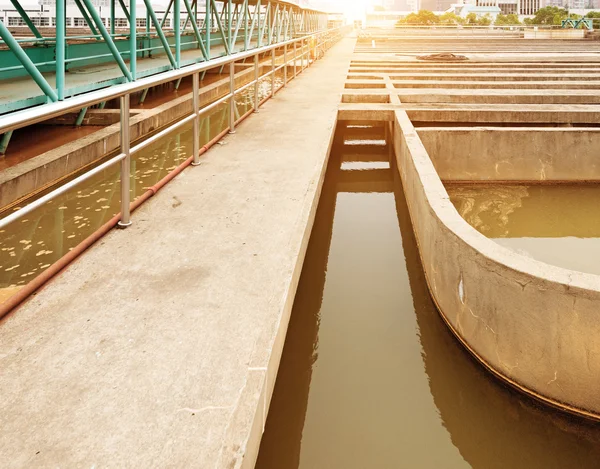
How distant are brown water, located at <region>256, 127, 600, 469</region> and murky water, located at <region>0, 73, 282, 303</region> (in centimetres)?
188

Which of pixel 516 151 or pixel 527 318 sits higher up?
pixel 516 151

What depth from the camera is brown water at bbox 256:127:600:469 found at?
99.5 inches

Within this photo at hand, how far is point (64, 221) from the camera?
179 inches

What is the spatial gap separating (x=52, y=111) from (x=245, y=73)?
54.9 feet

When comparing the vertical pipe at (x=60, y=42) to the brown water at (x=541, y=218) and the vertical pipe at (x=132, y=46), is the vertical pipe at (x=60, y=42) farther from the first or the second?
the brown water at (x=541, y=218)

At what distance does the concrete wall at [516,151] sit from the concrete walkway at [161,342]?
376 centimetres

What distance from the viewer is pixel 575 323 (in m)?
2.56

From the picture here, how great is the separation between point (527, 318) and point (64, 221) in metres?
3.86

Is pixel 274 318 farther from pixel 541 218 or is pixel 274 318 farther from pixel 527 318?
pixel 541 218

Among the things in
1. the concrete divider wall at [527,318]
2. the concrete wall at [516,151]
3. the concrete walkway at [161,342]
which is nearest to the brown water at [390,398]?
the concrete divider wall at [527,318]

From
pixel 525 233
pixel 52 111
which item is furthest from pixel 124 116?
pixel 525 233

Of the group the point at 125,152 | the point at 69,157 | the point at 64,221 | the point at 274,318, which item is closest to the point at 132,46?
the point at 69,157

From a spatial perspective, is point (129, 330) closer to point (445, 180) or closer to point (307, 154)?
point (307, 154)

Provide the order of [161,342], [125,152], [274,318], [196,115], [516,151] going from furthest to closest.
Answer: [516,151] → [196,115] → [125,152] → [274,318] → [161,342]
